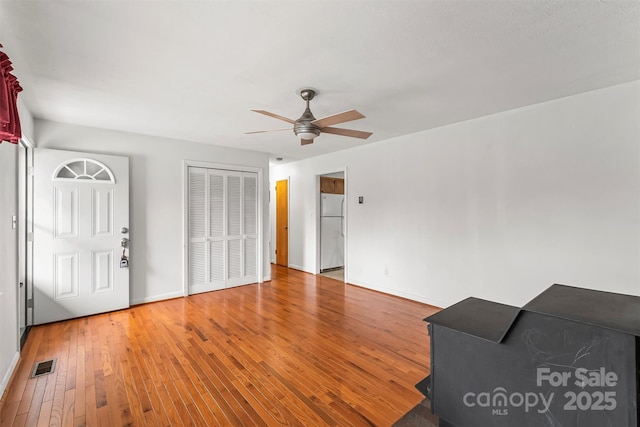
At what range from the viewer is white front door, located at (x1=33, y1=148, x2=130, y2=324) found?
3.44m

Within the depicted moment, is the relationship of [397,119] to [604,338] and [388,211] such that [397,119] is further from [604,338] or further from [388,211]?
[604,338]

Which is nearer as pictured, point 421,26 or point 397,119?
point 421,26

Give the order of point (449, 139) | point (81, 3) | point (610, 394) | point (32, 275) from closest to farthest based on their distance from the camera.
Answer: point (610, 394), point (81, 3), point (32, 275), point (449, 139)

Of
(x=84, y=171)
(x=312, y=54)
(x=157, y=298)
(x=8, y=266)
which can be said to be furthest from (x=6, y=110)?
(x=157, y=298)

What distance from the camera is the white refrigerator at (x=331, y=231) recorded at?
6207 mm

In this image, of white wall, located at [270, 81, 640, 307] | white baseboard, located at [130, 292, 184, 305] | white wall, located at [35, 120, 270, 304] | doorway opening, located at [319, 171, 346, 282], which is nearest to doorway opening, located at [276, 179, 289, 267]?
doorway opening, located at [319, 171, 346, 282]

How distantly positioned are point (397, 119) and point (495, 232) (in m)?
1.77

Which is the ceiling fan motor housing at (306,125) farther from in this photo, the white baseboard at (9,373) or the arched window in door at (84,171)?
the white baseboard at (9,373)

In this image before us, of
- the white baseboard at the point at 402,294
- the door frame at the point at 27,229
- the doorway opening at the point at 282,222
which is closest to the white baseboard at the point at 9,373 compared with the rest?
the door frame at the point at 27,229

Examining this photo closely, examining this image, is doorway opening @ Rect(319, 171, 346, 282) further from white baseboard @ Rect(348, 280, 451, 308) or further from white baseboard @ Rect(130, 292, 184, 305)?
white baseboard @ Rect(130, 292, 184, 305)

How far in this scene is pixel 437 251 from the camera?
13.1ft

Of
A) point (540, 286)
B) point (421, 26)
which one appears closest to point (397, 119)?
point (421, 26)

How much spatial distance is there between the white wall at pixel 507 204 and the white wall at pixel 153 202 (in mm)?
2834

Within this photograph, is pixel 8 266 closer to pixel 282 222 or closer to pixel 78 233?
pixel 78 233
